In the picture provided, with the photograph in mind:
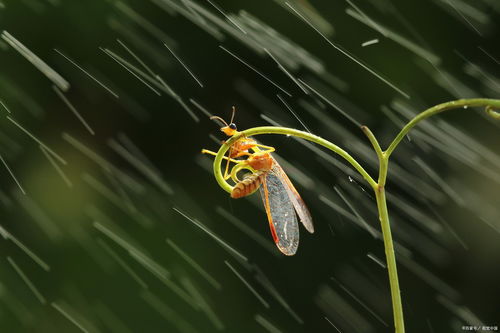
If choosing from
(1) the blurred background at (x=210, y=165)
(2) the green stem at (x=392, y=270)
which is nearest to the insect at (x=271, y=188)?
(2) the green stem at (x=392, y=270)

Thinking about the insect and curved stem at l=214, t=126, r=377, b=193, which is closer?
curved stem at l=214, t=126, r=377, b=193

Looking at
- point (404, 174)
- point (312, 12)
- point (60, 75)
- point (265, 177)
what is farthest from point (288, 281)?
point (265, 177)

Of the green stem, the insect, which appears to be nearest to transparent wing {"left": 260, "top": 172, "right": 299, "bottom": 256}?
the insect

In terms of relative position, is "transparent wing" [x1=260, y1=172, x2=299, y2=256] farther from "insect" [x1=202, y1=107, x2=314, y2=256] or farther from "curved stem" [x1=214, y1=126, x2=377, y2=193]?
"curved stem" [x1=214, y1=126, x2=377, y2=193]

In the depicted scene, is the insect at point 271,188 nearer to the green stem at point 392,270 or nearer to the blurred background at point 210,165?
the green stem at point 392,270

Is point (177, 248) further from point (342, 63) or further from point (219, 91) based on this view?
point (342, 63)

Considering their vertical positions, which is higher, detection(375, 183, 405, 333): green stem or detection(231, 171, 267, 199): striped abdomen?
detection(375, 183, 405, 333): green stem
